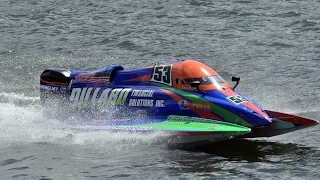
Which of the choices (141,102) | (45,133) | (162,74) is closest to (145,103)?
(141,102)

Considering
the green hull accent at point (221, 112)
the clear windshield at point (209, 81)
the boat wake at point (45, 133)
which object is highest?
the clear windshield at point (209, 81)

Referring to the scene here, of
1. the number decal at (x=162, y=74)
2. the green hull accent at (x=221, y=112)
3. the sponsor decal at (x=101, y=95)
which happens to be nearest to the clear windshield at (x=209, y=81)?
the green hull accent at (x=221, y=112)

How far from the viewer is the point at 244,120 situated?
40.1 feet

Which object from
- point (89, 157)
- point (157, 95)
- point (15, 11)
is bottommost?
point (89, 157)

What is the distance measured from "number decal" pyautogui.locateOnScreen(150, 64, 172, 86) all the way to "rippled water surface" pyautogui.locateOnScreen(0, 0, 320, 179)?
1.44 m

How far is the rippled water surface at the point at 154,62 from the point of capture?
38.4 ft

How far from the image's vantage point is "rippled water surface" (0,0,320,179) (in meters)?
11.7

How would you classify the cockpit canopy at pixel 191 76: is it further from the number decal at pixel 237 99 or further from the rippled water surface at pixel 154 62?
the rippled water surface at pixel 154 62

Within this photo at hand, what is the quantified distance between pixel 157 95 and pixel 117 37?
36.1 feet

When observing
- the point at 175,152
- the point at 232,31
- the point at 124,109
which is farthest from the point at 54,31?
the point at 175,152

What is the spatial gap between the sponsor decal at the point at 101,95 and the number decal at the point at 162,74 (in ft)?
2.09

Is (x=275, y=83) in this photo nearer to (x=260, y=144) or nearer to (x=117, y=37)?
(x=260, y=144)

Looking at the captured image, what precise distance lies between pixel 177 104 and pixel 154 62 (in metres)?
7.74

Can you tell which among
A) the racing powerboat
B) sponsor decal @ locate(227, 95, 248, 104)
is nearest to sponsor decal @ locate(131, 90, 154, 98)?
the racing powerboat
